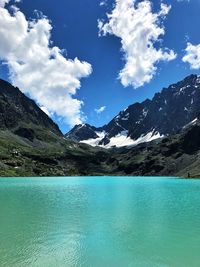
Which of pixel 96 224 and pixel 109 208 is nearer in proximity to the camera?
pixel 96 224

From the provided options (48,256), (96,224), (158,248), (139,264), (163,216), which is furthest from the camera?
(163,216)

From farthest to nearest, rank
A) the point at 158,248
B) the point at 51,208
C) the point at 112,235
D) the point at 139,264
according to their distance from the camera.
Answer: the point at 51,208
the point at 112,235
the point at 158,248
the point at 139,264

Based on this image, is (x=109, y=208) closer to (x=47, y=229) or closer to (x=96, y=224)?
(x=96, y=224)

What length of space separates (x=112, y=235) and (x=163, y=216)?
55.4 feet

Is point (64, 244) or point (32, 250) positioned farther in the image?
point (64, 244)

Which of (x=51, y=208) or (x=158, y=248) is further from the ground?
(x=51, y=208)

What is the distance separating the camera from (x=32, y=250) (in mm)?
37438

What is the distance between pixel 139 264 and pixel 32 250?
1115 centimetres

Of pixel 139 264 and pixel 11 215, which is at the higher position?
pixel 11 215

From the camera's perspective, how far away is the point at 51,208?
6938 centimetres

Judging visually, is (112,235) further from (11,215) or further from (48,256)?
(11,215)

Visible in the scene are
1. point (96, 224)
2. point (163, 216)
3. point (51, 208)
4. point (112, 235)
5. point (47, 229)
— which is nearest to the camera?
point (112, 235)

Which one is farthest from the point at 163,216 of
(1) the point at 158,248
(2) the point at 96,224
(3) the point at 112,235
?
(1) the point at 158,248

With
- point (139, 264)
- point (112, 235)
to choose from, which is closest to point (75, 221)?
point (112, 235)
